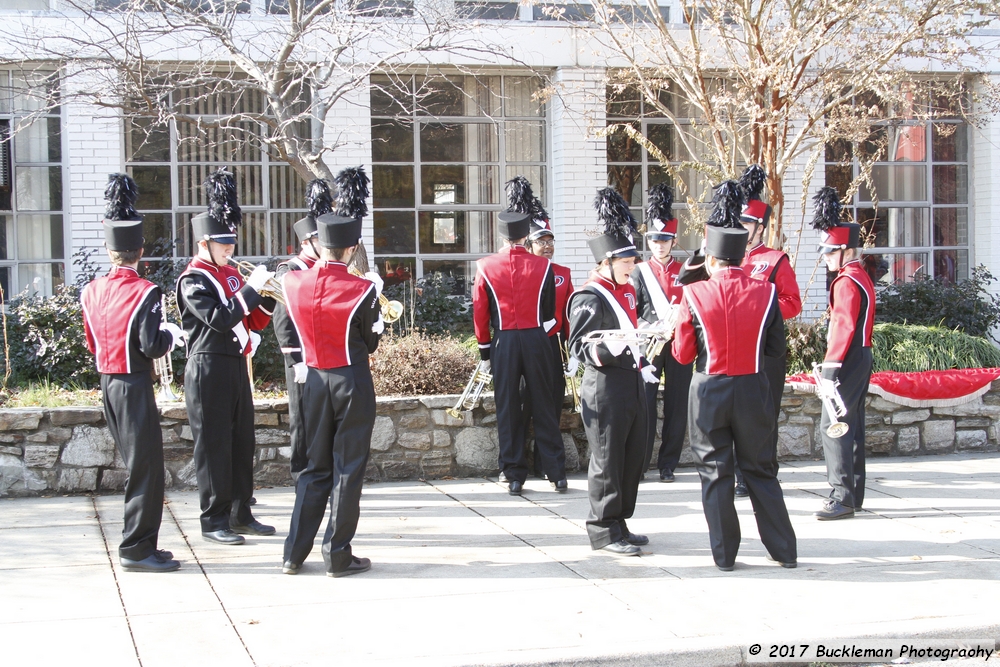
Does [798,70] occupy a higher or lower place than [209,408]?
higher

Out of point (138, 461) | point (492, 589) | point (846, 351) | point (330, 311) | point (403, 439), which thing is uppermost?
point (330, 311)

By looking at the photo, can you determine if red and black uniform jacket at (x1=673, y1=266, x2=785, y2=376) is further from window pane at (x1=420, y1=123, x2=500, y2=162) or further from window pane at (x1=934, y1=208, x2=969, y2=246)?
window pane at (x1=934, y1=208, x2=969, y2=246)

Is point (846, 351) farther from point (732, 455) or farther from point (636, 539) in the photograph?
point (636, 539)

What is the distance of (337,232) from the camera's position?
560cm

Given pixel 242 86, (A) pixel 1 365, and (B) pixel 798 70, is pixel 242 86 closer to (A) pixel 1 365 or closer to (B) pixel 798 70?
(A) pixel 1 365

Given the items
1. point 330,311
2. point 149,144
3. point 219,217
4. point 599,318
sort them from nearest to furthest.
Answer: point 330,311 < point 599,318 < point 219,217 < point 149,144

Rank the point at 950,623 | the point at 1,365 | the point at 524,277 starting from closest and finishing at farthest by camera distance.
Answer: the point at 950,623 → the point at 524,277 → the point at 1,365

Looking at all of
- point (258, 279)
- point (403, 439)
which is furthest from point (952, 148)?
point (258, 279)

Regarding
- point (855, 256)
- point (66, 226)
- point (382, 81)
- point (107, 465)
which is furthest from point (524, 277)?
point (66, 226)

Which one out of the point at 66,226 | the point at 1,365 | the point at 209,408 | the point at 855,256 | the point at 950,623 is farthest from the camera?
the point at 66,226

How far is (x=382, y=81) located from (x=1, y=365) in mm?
5899

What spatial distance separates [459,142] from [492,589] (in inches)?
346

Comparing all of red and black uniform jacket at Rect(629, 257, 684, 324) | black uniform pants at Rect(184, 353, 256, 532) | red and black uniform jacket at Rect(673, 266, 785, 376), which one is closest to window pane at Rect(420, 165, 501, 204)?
red and black uniform jacket at Rect(629, 257, 684, 324)

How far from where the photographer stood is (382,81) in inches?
514
